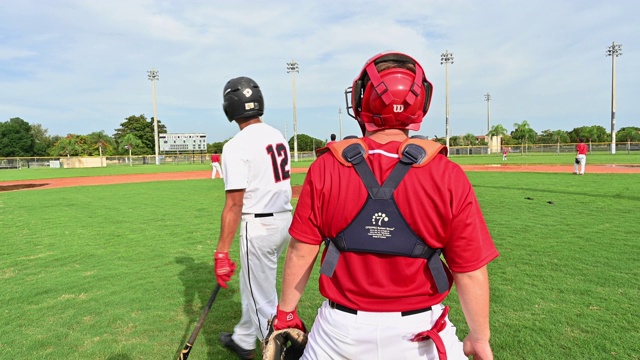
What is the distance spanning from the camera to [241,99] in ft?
12.0

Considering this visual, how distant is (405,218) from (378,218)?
0.36ft

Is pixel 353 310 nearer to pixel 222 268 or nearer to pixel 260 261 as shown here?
pixel 222 268

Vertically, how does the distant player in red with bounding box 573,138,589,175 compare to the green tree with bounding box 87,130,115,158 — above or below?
below

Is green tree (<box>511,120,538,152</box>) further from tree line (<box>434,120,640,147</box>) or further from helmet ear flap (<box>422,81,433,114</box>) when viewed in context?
helmet ear flap (<box>422,81,433,114</box>)

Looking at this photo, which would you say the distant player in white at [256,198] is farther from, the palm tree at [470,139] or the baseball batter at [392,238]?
the palm tree at [470,139]

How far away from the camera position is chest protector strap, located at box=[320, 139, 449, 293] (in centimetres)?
162

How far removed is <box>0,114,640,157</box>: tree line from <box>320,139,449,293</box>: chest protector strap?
75373 mm

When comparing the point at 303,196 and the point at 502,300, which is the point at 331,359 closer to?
the point at 303,196

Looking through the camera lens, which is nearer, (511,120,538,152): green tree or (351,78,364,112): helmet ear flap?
(351,78,364,112): helmet ear flap

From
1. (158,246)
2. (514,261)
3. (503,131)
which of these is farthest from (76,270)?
(503,131)

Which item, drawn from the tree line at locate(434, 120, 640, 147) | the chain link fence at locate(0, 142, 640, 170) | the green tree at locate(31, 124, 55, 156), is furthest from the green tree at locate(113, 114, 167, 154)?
the tree line at locate(434, 120, 640, 147)

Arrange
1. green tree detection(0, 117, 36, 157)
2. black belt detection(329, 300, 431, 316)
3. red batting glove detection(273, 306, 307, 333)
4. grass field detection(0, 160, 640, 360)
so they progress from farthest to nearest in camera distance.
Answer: green tree detection(0, 117, 36, 157), grass field detection(0, 160, 640, 360), red batting glove detection(273, 306, 307, 333), black belt detection(329, 300, 431, 316)

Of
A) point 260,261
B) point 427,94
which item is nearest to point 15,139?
point 260,261

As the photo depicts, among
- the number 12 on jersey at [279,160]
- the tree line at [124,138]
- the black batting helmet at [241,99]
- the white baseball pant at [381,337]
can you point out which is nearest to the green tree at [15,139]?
the tree line at [124,138]
